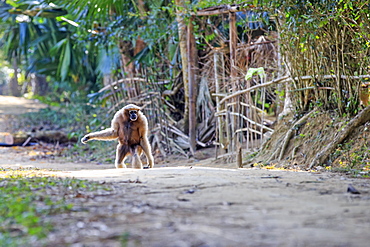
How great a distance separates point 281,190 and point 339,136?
366 cm

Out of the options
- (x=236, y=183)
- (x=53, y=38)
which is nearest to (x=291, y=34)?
(x=236, y=183)

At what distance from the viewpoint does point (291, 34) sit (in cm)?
877

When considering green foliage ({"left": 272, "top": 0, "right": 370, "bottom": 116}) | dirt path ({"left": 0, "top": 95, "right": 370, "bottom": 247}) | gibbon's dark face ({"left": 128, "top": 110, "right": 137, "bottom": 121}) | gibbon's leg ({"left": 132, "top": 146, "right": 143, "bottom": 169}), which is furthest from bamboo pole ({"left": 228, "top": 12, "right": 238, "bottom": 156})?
dirt path ({"left": 0, "top": 95, "right": 370, "bottom": 247})

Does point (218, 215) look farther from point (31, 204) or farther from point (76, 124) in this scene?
point (76, 124)

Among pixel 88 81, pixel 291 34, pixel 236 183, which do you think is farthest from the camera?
pixel 88 81

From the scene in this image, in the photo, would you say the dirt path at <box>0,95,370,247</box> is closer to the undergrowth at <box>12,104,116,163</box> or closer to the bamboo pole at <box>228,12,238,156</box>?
the bamboo pole at <box>228,12,238,156</box>

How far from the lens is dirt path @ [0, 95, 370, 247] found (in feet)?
10.1

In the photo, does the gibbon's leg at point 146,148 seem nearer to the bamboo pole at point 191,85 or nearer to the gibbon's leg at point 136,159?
the gibbon's leg at point 136,159

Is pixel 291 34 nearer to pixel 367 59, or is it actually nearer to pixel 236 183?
pixel 367 59

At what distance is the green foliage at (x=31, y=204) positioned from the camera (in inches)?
126

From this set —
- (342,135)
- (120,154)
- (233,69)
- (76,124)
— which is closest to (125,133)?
(120,154)

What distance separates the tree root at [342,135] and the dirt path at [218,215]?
8.91ft

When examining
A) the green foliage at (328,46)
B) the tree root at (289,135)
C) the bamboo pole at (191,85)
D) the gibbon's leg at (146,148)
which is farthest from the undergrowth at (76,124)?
the green foliage at (328,46)

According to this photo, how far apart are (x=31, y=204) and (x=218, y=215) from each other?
1.62 m
